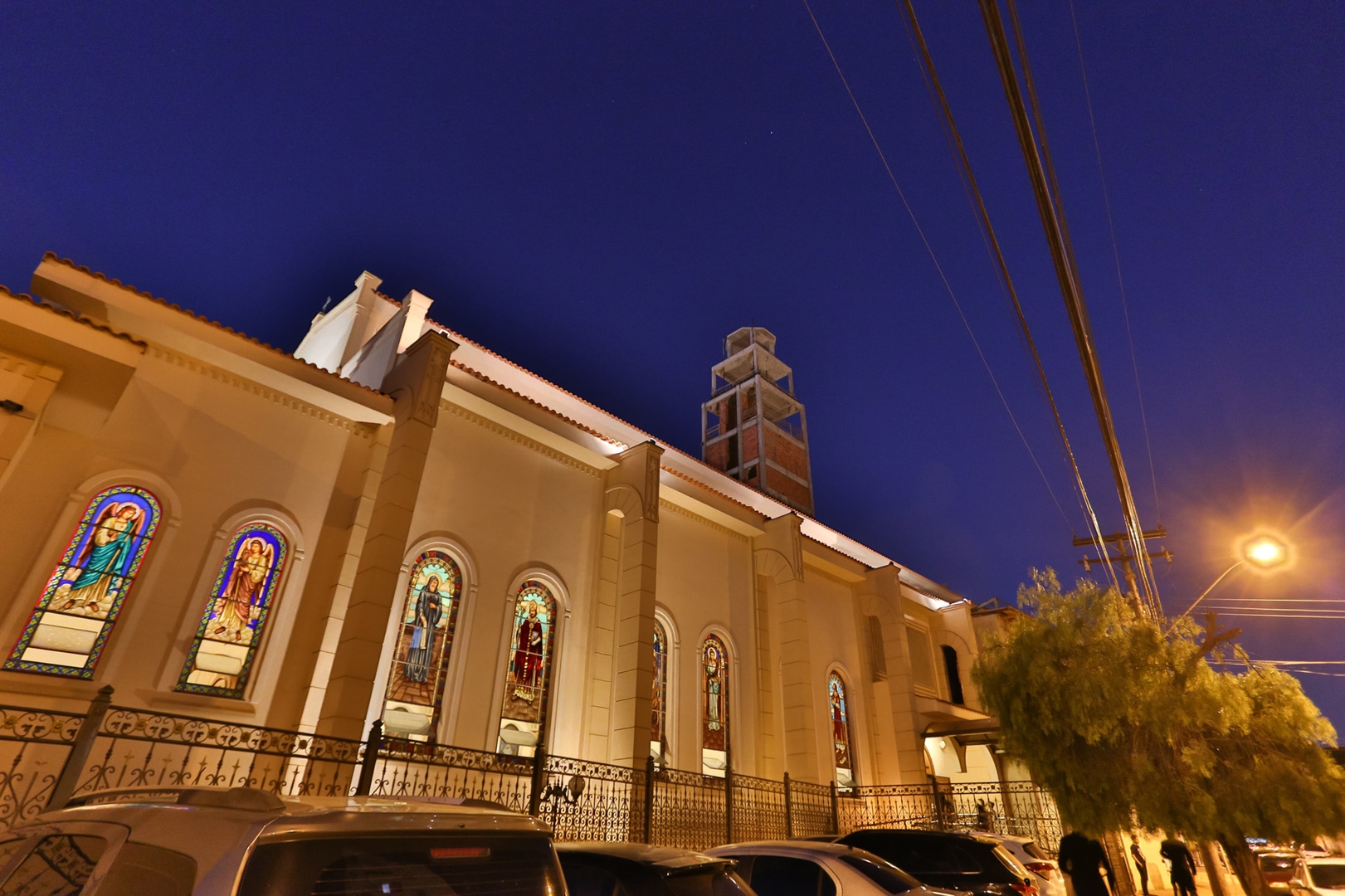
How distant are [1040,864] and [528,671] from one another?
9231mm

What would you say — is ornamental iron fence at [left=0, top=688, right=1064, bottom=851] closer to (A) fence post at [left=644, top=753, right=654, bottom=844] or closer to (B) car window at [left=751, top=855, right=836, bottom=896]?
(A) fence post at [left=644, top=753, right=654, bottom=844]

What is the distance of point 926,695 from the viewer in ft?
75.5

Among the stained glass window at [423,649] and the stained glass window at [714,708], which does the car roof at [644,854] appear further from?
the stained glass window at [714,708]

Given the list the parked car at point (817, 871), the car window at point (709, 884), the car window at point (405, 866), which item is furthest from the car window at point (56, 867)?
the parked car at point (817, 871)

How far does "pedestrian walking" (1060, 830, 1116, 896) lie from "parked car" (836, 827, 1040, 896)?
2.10 meters

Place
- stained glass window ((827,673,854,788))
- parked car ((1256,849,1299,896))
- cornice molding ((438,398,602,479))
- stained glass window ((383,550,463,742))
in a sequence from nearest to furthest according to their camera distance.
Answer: stained glass window ((383,550,463,742))
cornice molding ((438,398,602,479))
stained glass window ((827,673,854,788))
parked car ((1256,849,1299,896))

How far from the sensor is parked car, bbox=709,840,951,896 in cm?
587

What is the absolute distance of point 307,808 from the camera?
97.3 inches

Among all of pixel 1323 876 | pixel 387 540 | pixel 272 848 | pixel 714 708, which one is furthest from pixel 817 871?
pixel 1323 876

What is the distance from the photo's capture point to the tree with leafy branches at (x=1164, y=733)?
33.7 feet

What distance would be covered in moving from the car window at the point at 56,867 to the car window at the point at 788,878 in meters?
5.34

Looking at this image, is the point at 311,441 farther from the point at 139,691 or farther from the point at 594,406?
the point at 594,406

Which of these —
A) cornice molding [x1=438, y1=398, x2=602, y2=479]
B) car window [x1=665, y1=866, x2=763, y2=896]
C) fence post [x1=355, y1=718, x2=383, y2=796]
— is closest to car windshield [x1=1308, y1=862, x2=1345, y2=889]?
car window [x1=665, y1=866, x2=763, y2=896]

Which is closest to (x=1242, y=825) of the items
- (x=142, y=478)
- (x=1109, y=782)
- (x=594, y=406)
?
(x=1109, y=782)
